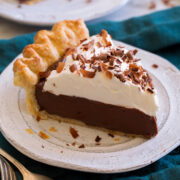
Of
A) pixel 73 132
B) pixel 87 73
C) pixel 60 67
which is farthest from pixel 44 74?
pixel 73 132

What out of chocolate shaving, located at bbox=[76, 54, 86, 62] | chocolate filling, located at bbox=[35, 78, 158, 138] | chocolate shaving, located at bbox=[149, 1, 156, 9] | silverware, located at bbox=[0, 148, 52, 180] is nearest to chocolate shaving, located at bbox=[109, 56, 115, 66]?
chocolate shaving, located at bbox=[76, 54, 86, 62]

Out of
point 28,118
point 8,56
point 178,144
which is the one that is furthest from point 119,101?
point 8,56

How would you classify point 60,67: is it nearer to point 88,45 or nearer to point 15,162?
point 88,45

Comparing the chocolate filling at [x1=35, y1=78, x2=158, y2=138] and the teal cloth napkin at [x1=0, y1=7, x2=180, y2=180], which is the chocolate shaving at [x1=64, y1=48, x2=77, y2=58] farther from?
the teal cloth napkin at [x1=0, y1=7, x2=180, y2=180]

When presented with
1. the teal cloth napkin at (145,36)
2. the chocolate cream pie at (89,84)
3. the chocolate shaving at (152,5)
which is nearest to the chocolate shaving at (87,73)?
the chocolate cream pie at (89,84)

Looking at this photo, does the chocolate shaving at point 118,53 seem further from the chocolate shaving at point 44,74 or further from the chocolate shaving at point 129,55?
the chocolate shaving at point 44,74

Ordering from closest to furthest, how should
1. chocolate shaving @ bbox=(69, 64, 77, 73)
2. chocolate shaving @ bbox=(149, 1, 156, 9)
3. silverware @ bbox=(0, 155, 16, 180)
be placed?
1. silverware @ bbox=(0, 155, 16, 180)
2. chocolate shaving @ bbox=(69, 64, 77, 73)
3. chocolate shaving @ bbox=(149, 1, 156, 9)

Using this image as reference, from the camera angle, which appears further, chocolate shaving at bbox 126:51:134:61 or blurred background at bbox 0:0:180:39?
blurred background at bbox 0:0:180:39
